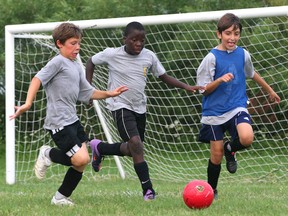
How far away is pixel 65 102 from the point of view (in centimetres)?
641

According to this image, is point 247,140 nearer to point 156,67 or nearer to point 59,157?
point 156,67

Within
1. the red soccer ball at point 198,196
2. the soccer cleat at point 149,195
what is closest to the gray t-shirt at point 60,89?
the soccer cleat at point 149,195

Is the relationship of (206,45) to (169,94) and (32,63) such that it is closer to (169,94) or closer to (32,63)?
(169,94)

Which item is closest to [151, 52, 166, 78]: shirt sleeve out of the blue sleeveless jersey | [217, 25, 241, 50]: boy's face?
the blue sleeveless jersey

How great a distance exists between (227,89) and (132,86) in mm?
949

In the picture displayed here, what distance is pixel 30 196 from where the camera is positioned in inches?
289

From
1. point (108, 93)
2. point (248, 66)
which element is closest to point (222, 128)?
point (248, 66)

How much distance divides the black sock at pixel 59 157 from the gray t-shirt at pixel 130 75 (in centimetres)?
83

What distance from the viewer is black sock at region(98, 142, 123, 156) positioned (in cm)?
750

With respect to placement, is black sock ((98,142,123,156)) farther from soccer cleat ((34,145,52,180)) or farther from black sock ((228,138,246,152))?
black sock ((228,138,246,152))

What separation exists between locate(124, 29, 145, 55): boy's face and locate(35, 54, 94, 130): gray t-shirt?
0.80 metres

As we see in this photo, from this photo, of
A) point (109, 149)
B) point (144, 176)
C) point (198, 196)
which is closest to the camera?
point (198, 196)

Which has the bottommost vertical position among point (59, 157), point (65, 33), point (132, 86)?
point (59, 157)

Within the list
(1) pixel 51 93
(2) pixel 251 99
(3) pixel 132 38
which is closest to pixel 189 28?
(2) pixel 251 99
